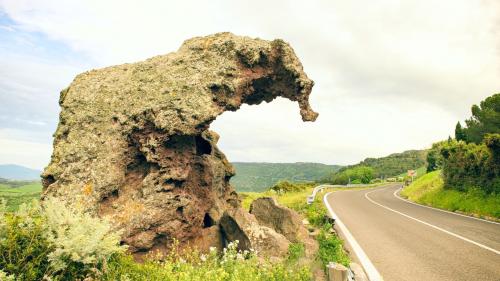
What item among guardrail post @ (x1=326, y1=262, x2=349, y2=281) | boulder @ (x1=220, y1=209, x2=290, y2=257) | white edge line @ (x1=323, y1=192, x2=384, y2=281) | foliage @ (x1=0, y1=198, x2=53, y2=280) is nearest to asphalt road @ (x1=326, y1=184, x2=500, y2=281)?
white edge line @ (x1=323, y1=192, x2=384, y2=281)

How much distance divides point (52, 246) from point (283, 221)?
6697 millimetres

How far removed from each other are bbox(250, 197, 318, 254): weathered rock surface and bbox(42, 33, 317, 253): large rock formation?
1.27m

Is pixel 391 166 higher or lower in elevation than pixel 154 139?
higher

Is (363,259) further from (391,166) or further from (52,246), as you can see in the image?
(391,166)

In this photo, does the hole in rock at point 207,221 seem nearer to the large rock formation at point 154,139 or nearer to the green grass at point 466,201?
the large rock formation at point 154,139

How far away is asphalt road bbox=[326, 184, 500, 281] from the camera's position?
8.12 m

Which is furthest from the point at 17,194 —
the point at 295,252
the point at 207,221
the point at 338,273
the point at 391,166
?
the point at 391,166

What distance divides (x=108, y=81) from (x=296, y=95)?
232 inches

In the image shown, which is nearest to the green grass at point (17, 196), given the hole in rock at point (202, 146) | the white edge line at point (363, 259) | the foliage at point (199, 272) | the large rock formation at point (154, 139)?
the large rock formation at point (154, 139)

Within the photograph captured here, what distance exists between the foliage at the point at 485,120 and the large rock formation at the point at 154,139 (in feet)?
136

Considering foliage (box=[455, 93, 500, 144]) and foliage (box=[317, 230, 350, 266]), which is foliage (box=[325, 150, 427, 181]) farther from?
foliage (box=[317, 230, 350, 266])

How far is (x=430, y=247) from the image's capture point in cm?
1080

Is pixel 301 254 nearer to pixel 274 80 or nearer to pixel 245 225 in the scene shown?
pixel 245 225

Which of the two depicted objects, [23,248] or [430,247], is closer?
[23,248]
